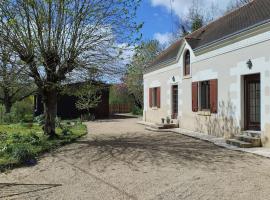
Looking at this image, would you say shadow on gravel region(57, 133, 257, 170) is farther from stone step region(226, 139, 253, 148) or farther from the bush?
the bush

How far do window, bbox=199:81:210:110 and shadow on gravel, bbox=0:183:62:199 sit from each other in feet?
36.3

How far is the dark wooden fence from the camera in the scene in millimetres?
49500

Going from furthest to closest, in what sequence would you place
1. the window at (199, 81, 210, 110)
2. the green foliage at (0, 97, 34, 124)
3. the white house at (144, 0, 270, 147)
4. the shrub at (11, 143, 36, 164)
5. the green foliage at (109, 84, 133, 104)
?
the green foliage at (109, 84, 133, 104) → the green foliage at (0, 97, 34, 124) → the window at (199, 81, 210, 110) → the white house at (144, 0, 270, 147) → the shrub at (11, 143, 36, 164)

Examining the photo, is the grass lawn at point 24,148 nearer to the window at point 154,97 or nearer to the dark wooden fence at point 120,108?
the window at point 154,97

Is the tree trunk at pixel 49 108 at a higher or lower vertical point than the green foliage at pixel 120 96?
lower

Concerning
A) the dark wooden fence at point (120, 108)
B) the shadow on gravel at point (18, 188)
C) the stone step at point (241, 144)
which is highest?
the dark wooden fence at point (120, 108)

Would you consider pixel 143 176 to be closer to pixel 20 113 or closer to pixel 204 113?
pixel 204 113

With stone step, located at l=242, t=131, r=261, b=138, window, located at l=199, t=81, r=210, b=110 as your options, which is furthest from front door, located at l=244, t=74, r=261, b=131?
window, located at l=199, t=81, r=210, b=110

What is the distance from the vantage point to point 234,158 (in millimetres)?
10219

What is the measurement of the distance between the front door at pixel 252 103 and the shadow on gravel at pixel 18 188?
8523mm

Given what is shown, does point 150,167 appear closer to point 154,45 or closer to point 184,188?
point 184,188

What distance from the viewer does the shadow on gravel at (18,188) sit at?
268 inches

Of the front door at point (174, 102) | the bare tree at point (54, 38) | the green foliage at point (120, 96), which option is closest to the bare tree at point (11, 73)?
the bare tree at point (54, 38)

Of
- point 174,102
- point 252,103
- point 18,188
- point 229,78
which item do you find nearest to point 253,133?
point 252,103
